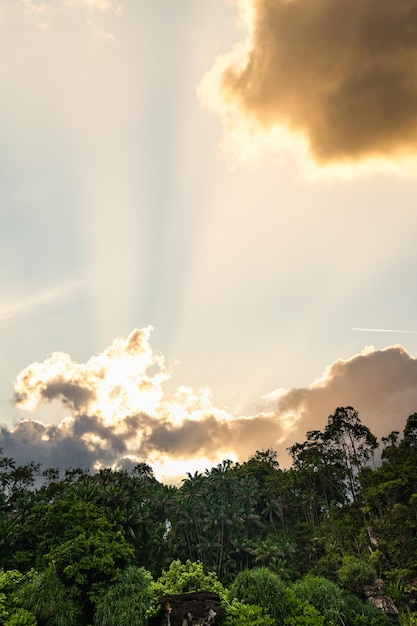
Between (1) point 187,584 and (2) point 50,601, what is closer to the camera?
(2) point 50,601

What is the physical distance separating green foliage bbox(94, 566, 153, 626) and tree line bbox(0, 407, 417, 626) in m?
0.10

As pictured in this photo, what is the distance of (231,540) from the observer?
61688 millimetres

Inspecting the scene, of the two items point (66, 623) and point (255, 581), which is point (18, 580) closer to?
point (66, 623)

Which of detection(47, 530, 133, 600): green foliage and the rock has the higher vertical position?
detection(47, 530, 133, 600): green foliage

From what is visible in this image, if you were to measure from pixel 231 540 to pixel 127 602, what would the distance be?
32463 millimetres

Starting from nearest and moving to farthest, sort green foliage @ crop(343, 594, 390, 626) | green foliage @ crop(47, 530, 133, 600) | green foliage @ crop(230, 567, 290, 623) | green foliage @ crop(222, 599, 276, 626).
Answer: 1. green foliage @ crop(222, 599, 276, 626)
2. green foliage @ crop(230, 567, 290, 623)
3. green foliage @ crop(47, 530, 133, 600)
4. green foliage @ crop(343, 594, 390, 626)

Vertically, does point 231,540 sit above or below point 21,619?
above

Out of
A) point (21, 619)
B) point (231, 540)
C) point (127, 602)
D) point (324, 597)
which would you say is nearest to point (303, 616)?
point (324, 597)

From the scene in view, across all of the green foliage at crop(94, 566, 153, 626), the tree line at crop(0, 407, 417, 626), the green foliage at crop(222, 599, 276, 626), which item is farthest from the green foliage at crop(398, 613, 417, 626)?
the green foliage at crop(94, 566, 153, 626)

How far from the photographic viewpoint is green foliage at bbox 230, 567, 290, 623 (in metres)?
33.6

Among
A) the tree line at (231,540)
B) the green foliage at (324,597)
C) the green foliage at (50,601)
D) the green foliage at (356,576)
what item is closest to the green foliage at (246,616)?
the tree line at (231,540)

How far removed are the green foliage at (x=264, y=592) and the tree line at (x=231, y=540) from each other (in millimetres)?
97

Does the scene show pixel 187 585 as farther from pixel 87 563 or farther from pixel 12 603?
pixel 12 603

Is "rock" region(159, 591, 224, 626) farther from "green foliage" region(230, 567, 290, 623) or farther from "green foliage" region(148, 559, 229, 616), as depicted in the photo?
"green foliage" region(230, 567, 290, 623)
